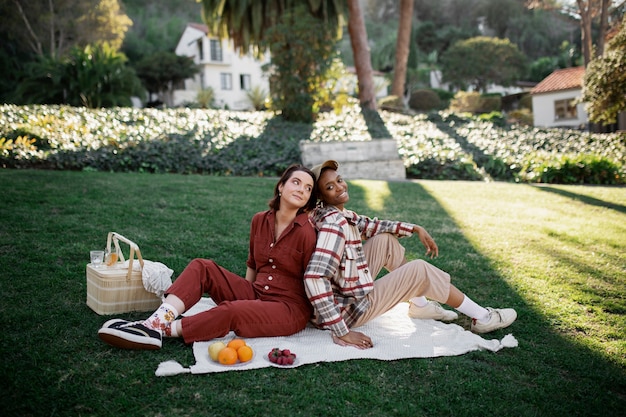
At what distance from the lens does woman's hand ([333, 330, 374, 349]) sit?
315 centimetres

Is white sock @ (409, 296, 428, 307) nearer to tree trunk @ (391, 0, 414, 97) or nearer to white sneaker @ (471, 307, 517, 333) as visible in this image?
white sneaker @ (471, 307, 517, 333)

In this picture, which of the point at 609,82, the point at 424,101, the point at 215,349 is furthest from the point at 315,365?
the point at 424,101

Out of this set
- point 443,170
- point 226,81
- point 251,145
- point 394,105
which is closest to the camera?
point 443,170

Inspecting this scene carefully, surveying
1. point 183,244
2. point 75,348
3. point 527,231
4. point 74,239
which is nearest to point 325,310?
point 75,348

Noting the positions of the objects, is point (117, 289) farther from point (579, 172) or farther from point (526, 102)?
point (526, 102)

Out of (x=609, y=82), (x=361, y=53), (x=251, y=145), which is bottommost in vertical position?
(x=251, y=145)

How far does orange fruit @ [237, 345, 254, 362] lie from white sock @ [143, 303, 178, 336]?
48 cm

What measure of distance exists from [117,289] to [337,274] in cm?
151

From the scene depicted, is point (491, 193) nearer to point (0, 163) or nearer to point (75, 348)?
point (75, 348)

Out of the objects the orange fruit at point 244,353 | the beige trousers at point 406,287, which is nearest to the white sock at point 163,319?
the orange fruit at point 244,353

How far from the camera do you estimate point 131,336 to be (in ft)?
9.45

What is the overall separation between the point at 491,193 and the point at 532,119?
22.7 m

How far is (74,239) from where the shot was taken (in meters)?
5.01

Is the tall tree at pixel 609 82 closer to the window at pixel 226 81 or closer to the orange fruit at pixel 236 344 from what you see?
the orange fruit at pixel 236 344
